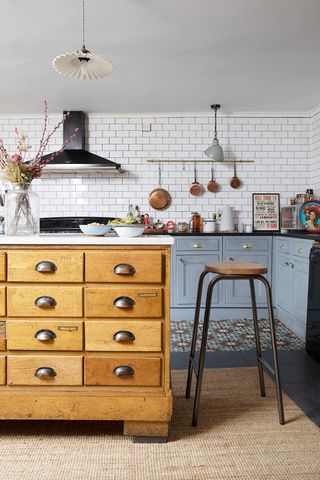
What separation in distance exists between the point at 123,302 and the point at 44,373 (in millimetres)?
502

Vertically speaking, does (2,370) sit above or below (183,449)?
above

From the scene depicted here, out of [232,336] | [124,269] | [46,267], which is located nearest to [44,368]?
[46,267]

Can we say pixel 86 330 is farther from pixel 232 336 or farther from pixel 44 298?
pixel 232 336

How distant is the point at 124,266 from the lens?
193 cm

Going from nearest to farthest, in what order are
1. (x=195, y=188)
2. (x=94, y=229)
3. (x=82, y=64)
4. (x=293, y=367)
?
(x=94, y=229)
(x=82, y=64)
(x=293, y=367)
(x=195, y=188)

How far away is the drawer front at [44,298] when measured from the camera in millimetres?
1936

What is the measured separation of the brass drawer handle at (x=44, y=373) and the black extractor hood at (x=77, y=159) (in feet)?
10.2

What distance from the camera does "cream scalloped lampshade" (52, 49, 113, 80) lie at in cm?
236

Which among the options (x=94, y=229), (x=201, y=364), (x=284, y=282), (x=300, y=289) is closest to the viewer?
(x=201, y=364)

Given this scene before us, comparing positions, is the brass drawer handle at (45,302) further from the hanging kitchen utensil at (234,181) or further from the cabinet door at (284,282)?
the hanging kitchen utensil at (234,181)

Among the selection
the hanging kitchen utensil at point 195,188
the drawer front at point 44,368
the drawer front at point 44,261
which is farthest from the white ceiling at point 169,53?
the drawer front at point 44,368

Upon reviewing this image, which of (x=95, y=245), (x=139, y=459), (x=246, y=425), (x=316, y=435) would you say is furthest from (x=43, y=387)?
(x=316, y=435)

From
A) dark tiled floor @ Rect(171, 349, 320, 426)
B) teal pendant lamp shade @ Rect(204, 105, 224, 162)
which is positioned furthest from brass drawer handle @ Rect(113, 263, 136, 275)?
teal pendant lamp shade @ Rect(204, 105, 224, 162)

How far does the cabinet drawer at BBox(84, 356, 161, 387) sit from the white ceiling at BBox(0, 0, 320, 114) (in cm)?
223
